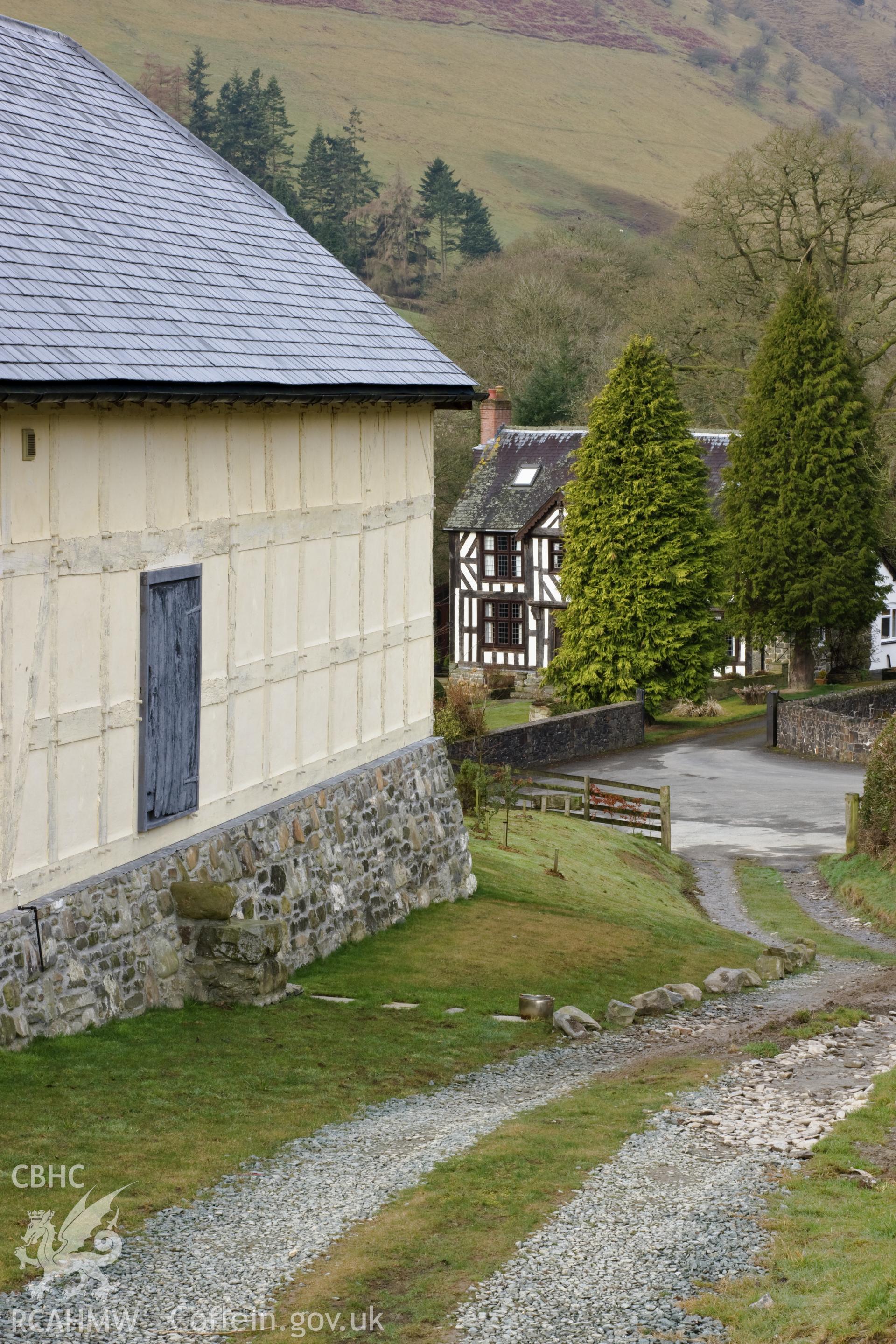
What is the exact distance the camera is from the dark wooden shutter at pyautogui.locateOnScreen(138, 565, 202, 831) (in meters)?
15.1

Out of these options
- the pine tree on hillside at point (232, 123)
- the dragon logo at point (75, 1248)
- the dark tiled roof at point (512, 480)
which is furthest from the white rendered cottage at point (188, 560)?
the pine tree on hillside at point (232, 123)

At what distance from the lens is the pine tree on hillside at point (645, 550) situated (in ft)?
162

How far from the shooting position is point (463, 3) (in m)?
192

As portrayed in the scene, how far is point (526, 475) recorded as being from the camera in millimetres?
64125

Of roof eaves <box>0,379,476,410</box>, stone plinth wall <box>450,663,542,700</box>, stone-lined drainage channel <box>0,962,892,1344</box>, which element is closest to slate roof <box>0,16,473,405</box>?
roof eaves <box>0,379,476,410</box>

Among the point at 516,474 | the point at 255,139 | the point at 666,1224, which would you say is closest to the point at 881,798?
the point at 666,1224

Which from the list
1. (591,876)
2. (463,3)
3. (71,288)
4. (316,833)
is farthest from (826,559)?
(463,3)

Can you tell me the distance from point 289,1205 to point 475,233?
111061 mm

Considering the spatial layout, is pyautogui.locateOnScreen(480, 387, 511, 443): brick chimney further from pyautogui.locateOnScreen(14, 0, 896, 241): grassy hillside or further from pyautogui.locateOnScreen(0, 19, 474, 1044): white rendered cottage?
pyautogui.locateOnScreen(14, 0, 896, 241): grassy hillside

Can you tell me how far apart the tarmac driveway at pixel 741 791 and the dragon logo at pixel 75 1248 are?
2294 centimetres

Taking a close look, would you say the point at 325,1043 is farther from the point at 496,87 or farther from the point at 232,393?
the point at 496,87

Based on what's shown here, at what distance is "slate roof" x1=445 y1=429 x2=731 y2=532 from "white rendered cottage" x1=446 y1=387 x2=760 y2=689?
0.04 m

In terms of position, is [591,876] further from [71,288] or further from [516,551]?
[516,551]

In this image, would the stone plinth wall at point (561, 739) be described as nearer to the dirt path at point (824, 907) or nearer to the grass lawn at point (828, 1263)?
the dirt path at point (824, 907)
